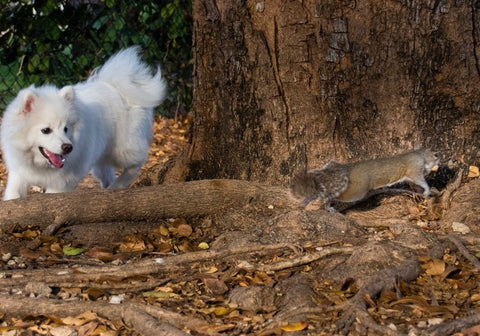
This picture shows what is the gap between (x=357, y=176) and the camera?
4.85m

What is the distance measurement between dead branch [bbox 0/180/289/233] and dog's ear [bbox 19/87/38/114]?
3.25 feet

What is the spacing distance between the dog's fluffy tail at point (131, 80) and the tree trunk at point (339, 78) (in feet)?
5.28

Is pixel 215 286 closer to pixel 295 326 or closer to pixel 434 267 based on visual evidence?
pixel 295 326

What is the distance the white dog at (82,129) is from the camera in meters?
5.55

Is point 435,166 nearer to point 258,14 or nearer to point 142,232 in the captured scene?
point 258,14

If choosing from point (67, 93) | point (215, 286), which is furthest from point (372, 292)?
point (67, 93)

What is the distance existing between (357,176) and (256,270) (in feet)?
3.71

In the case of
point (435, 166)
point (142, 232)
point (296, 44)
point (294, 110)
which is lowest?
point (142, 232)

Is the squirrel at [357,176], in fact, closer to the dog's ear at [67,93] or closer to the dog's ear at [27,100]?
the dog's ear at [67,93]

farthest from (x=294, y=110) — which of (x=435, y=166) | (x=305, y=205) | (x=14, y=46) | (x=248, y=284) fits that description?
(x=14, y=46)

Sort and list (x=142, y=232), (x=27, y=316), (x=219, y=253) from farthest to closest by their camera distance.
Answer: (x=142, y=232)
(x=219, y=253)
(x=27, y=316)

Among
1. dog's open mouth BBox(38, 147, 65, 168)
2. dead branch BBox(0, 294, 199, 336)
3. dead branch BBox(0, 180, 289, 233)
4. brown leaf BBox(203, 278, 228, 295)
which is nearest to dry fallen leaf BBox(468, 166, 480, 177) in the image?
dead branch BBox(0, 180, 289, 233)

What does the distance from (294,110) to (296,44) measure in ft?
1.42

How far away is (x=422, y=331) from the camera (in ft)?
10.7
